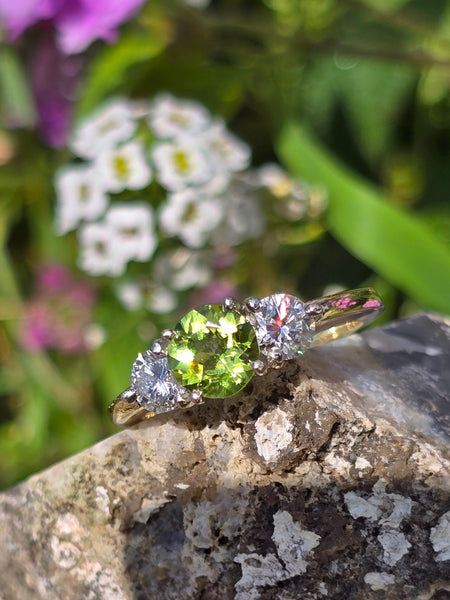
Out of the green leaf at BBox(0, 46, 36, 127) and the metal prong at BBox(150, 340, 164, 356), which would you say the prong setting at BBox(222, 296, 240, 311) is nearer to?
the metal prong at BBox(150, 340, 164, 356)

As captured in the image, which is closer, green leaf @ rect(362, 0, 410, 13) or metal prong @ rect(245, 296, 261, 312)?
metal prong @ rect(245, 296, 261, 312)

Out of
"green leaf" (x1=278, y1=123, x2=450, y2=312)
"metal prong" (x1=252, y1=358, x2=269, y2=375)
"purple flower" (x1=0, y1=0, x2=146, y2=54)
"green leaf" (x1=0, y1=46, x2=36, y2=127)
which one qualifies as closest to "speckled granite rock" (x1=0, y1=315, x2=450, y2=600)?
"metal prong" (x1=252, y1=358, x2=269, y2=375)

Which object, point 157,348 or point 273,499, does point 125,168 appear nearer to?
point 157,348

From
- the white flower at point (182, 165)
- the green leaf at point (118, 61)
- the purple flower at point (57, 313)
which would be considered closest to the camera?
the white flower at point (182, 165)

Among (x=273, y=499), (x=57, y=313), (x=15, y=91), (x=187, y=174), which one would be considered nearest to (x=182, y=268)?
(x=187, y=174)

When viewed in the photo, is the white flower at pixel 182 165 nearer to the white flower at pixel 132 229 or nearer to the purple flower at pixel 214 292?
the white flower at pixel 132 229

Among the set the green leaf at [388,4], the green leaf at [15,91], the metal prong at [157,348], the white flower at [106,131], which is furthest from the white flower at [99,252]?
the green leaf at [388,4]
